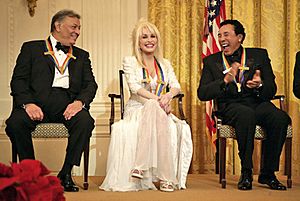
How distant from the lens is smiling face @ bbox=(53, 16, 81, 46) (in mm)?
4336

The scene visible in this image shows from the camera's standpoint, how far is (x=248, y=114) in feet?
13.4

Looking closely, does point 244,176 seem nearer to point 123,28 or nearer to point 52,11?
point 123,28

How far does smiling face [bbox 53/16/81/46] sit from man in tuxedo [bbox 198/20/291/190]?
1.16m

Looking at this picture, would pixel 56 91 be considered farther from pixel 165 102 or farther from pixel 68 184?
pixel 165 102

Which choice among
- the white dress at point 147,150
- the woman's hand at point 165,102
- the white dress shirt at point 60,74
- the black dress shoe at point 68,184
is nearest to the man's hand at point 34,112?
the white dress shirt at point 60,74

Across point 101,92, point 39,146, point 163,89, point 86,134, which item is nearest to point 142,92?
point 163,89

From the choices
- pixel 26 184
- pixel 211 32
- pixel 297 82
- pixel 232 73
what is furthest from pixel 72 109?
pixel 26 184

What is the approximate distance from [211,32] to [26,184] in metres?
→ 4.96

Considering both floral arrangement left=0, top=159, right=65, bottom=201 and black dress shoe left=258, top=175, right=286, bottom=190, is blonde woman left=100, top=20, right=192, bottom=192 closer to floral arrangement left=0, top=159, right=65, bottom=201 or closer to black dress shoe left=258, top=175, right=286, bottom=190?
black dress shoe left=258, top=175, right=286, bottom=190

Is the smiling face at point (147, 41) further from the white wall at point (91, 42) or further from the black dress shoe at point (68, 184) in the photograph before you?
the black dress shoe at point (68, 184)

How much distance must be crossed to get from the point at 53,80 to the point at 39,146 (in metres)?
1.39

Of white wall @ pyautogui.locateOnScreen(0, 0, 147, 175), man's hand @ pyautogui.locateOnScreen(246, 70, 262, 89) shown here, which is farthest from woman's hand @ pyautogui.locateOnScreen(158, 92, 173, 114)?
white wall @ pyautogui.locateOnScreen(0, 0, 147, 175)

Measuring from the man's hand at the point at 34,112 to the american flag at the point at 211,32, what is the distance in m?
1.98

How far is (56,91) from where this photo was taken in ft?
14.0
